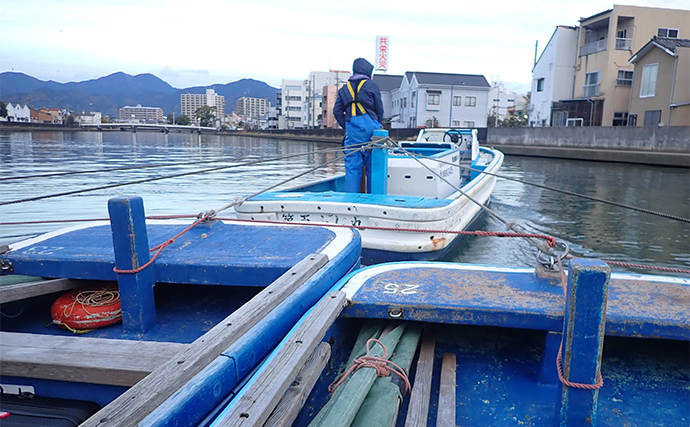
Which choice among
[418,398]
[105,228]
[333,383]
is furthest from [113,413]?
[105,228]

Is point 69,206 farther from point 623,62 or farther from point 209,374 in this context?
point 623,62

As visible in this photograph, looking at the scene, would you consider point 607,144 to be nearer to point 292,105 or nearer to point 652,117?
point 652,117

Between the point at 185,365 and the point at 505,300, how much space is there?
62.3 inches

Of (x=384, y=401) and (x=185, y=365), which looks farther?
(x=384, y=401)

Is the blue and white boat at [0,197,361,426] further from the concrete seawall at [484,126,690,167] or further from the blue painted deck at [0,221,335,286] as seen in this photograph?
the concrete seawall at [484,126,690,167]

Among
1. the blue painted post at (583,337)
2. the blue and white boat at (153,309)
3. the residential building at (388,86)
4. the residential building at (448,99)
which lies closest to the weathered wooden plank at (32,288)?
the blue and white boat at (153,309)

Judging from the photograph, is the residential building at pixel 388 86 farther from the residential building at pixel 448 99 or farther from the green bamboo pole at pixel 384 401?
the green bamboo pole at pixel 384 401

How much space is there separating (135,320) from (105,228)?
3.95ft

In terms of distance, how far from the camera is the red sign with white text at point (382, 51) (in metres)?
65.7

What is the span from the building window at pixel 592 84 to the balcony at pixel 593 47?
1.49 meters

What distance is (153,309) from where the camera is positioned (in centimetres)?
290

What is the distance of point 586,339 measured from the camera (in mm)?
1792

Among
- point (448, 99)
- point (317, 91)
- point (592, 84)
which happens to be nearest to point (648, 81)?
point (592, 84)

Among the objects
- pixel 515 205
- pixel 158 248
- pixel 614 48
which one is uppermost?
pixel 614 48
